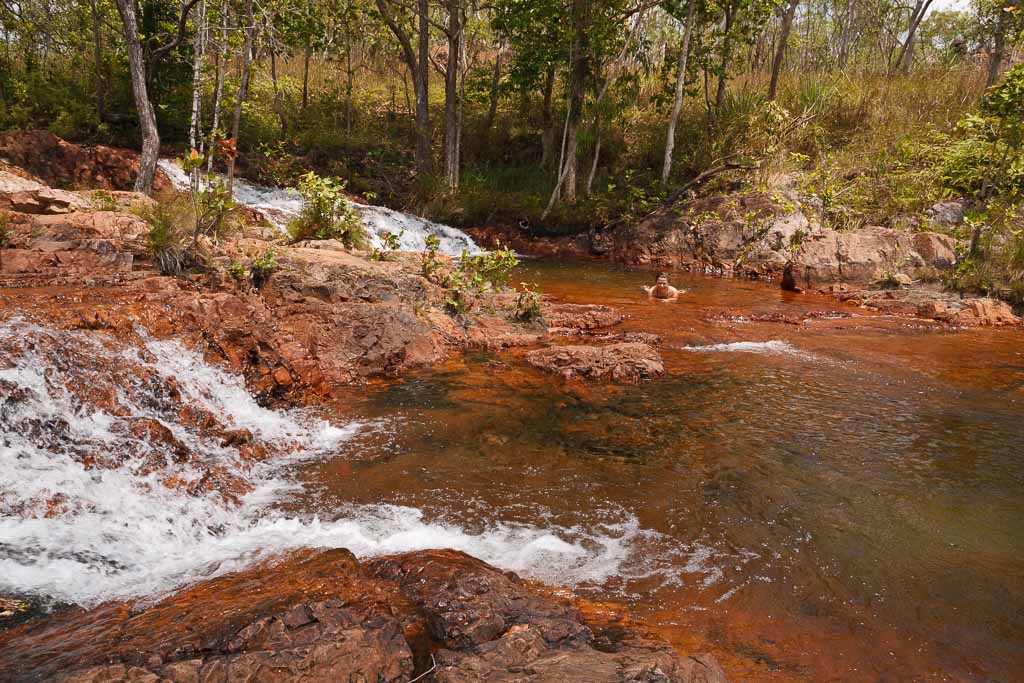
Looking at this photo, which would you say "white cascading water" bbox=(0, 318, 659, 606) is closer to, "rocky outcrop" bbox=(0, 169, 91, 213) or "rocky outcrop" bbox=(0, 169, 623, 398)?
"rocky outcrop" bbox=(0, 169, 623, 398)

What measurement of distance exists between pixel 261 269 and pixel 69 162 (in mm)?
9775

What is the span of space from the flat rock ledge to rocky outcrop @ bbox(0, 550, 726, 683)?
365 centimetres

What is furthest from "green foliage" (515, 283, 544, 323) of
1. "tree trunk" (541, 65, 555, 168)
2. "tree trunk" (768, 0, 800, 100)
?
"tree trunk" (768, 0, 800, 100)

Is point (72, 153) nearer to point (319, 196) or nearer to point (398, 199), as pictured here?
point (398, 199)

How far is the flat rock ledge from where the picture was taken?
6719 millimetres

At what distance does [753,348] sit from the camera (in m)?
8.02

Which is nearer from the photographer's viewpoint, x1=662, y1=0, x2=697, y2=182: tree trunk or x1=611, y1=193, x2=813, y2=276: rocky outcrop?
x1=611, y1=193, x2=813, y2=276: rocky outcrop

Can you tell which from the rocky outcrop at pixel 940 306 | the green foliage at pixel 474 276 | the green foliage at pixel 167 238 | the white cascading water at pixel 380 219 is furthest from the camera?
the white cascading water at pixel 380 219

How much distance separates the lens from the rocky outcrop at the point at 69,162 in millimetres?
13602

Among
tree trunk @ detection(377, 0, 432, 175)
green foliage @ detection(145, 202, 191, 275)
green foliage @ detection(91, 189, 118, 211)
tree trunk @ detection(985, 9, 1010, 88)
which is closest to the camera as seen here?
green foliage @ detection(145, 202, 191, 275)

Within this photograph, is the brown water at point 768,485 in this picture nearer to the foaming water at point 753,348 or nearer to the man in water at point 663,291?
the foaming water at point 753,348

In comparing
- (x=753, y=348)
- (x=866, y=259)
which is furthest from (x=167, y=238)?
(x=866, y=259)

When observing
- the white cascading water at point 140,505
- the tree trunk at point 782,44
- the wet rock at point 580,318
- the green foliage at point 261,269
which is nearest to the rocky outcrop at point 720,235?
the tree trunk at point 782,44

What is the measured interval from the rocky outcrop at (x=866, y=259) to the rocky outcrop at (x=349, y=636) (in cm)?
1084
